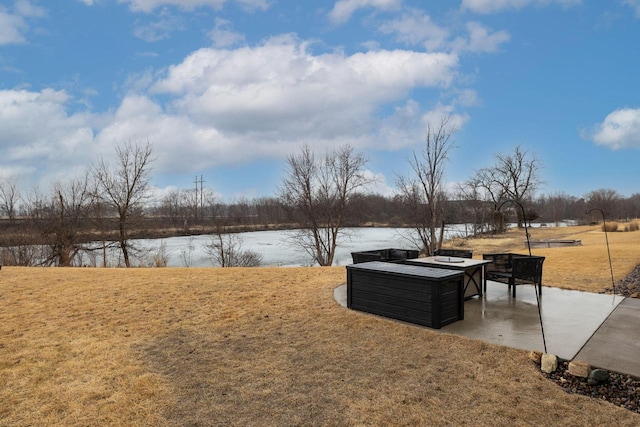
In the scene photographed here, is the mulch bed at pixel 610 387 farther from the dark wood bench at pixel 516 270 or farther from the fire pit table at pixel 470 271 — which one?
the fire pit table at pixel 470 271

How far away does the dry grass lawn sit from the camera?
2412mm

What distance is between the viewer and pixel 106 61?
1105 centimetres

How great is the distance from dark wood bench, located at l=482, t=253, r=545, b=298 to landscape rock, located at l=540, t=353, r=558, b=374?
1.88m

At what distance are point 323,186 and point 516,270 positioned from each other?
12.1 meters

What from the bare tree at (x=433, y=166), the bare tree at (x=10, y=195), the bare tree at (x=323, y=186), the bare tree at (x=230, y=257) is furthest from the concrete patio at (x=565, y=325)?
the bare tree at (x=10, y=195)

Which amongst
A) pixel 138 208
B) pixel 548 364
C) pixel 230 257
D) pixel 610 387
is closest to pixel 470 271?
pixel 548 364

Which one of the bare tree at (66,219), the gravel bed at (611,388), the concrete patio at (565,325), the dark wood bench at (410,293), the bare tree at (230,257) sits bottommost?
the bare tree at (230,257)

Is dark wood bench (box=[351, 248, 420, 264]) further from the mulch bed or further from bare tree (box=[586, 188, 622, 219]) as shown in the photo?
bare tree (box=[586, 188, 622, 219])

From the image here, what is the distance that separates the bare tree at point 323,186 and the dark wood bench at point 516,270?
1059cm

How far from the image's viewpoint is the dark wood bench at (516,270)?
16.7ft

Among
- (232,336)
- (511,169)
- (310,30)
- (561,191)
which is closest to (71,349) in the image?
(232,336)

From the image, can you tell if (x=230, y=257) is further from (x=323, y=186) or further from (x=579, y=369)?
(x=579, y=369)

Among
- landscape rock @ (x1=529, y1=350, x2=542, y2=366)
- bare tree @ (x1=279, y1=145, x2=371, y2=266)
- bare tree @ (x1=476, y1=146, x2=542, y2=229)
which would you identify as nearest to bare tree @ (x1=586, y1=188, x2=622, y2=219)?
bare tree @ (x1=476, y1=146, x2=542, y2=229)

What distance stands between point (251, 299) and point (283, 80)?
1003 centimetres
